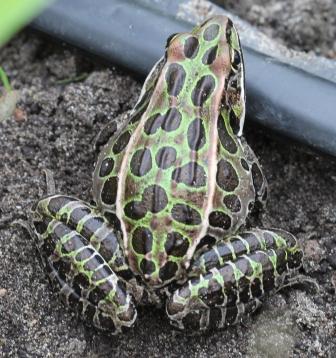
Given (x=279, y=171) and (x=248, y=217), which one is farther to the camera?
(x=279, y=171)

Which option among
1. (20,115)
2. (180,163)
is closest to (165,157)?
(180,163)

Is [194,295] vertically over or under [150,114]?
under

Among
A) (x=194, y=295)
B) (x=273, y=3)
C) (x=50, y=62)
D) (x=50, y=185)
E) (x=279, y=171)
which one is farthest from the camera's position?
(x=273, y=3)

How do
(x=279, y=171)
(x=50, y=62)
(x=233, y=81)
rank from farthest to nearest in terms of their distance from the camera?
(x=50, y=62), (x=279, y=171), (x=233, y=81)

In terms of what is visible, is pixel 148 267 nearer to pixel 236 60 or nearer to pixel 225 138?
pixel 225 138

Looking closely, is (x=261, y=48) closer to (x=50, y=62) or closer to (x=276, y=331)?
(x=50, y=62)

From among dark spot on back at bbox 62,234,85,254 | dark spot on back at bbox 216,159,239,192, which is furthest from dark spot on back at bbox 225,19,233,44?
dark spot on back at bbox 62,234,85,254

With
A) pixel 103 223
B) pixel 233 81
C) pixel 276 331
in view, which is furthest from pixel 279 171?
pixel 103 223
